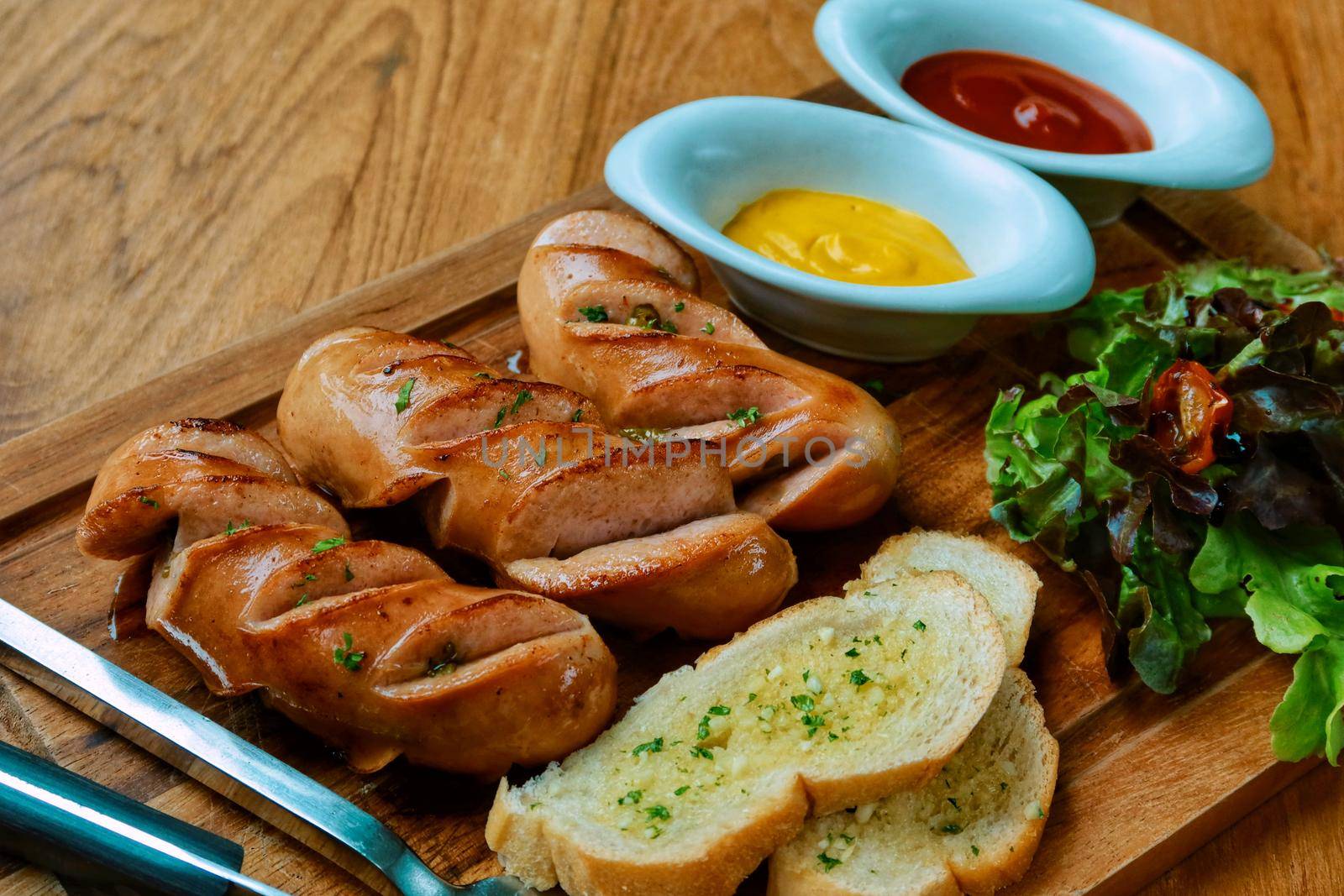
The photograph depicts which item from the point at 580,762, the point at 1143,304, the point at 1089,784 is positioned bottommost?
the point at 1089,784

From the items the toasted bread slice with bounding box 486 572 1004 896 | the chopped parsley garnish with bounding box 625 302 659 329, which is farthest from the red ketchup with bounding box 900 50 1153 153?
the toasted bread slice with bounding box 486 572 1004 896

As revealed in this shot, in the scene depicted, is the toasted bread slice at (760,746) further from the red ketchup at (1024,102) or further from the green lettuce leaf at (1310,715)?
the red ketchup at (1024,102)

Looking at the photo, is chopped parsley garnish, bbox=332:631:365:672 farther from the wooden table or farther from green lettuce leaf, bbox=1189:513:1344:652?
green lettuce leaf, bbox=1189:513:1344:652

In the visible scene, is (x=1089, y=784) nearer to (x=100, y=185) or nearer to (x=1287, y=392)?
(x=1287, y=392)

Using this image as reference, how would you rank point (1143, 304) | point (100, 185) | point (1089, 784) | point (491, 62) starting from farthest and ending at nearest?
1. point (491, 62)
2. point (100, 185)
3. point (1143, 304)
4. point (1089, 784)

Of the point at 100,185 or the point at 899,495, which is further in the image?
the point at 100,185

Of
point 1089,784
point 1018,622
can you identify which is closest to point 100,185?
point 1018,622
